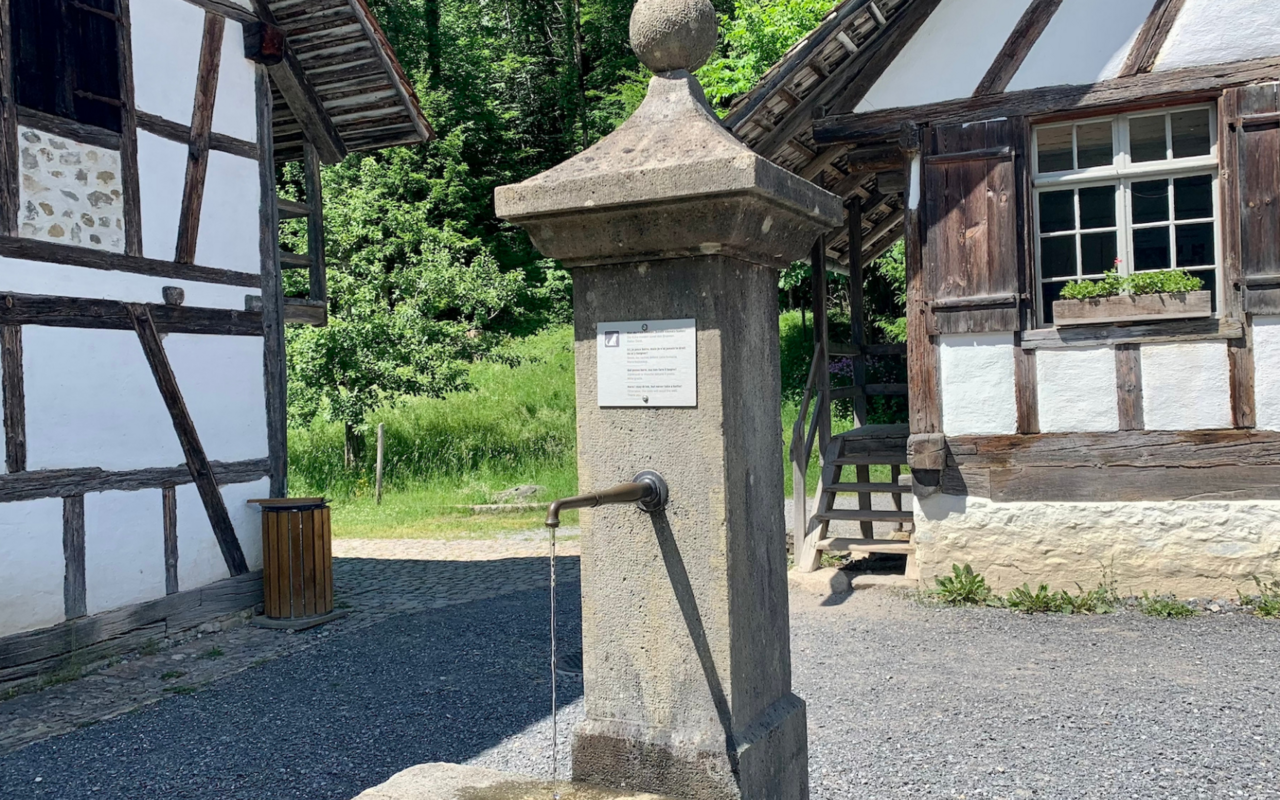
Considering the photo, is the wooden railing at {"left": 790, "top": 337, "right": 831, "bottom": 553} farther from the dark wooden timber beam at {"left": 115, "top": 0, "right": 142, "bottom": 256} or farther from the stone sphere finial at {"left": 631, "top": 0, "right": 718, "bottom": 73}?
the stone sphere finial at {"left": 631, "top": 0, "right": 718, "bottom": 73}

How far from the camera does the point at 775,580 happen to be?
10.4 feet

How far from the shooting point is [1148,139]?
773cm

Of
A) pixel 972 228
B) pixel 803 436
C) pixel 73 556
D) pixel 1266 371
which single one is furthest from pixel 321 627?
pixel 1266 371

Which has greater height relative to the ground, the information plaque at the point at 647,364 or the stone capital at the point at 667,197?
the stone capital at the point at 667,197

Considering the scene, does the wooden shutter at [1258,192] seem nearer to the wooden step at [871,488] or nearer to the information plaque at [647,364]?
the wooden step at [871,488]

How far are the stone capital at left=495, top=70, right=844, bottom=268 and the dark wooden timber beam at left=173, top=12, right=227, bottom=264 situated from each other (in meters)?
5.98

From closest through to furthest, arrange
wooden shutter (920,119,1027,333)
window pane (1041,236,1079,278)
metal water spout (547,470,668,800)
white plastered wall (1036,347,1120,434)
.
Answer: metal water spout (547,470,668,800) < white plastered wall (1036,347,1120,434) < wooden shutter (920,119,1027,333) < window pane (1041,236,1079,278)

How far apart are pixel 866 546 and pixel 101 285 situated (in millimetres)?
5980

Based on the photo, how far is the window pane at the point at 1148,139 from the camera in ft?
25.0

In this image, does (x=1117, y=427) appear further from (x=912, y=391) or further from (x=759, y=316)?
(x=759, y=316)

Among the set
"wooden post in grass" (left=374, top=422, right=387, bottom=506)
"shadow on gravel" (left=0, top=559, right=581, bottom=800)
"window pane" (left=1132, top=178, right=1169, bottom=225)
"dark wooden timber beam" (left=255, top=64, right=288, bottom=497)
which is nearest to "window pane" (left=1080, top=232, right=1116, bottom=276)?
"window pane" (left=1132, top=178, right=1169, bottom=225)

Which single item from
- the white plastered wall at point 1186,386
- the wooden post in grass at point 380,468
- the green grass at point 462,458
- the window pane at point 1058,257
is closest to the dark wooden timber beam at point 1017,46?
the white plastered wall at point 1186,386

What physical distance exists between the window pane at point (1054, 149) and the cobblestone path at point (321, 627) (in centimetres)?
531

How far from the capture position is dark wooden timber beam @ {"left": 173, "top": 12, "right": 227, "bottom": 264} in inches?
319
